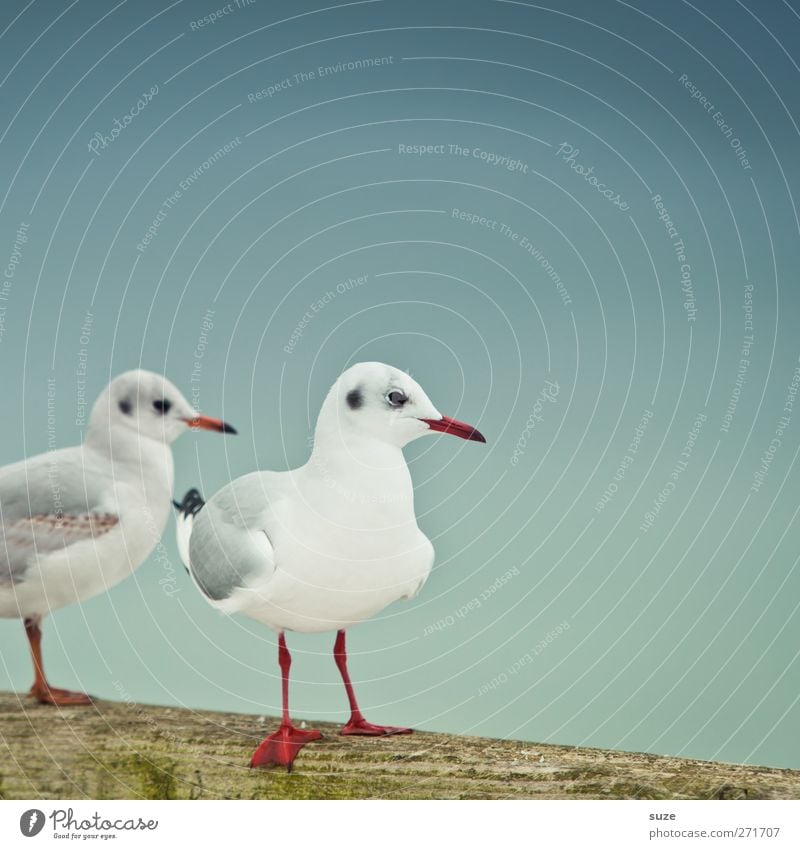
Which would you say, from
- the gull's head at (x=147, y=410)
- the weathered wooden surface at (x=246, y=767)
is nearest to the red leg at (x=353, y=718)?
the weathered wooden surface at (x=246, y=767)

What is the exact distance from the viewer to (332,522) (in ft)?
11.5

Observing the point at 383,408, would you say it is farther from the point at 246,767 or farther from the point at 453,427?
the point at 246,767

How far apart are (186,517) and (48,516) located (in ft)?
1.36

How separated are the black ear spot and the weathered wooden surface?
1051mm

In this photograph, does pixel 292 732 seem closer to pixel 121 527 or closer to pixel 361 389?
pixel 121 527

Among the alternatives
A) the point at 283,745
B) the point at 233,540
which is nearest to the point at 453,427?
the point at 233,540

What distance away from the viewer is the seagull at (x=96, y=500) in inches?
142

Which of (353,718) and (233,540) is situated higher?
(233,540)

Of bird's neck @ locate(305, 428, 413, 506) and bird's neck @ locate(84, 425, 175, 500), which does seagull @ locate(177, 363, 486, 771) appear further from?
bird's neck @ locate(84, 425, 175, 500)

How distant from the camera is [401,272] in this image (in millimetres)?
4027

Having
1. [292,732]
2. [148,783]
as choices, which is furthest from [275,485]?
[148,783]

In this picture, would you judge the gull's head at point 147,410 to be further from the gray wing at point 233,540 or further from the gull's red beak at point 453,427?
the gull's red beak at point 453,427

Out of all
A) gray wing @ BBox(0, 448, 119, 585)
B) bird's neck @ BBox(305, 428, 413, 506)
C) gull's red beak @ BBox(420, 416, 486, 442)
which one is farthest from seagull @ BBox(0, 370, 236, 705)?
gull's red beak @ BBox(420, 416, 486, 442)

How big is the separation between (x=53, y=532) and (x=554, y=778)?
172 cm
